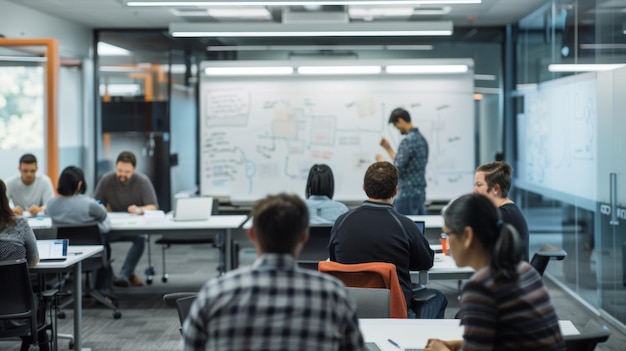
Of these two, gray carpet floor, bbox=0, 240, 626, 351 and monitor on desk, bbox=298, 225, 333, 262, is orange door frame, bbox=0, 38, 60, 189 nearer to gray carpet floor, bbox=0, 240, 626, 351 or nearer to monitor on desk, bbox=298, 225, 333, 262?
gray carpet floor, bbox=0, 240, 626, 351

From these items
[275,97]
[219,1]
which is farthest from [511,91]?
[219,1]

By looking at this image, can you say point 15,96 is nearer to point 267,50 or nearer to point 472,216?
point 267,50

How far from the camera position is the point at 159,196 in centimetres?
1041

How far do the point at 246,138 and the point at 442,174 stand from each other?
2310mm

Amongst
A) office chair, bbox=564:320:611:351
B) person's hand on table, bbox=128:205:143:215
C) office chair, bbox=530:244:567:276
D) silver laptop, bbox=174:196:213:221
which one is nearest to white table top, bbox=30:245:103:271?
silver laptop, bbox=174:196:213:221

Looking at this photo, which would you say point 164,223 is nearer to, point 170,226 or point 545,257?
point 170,226

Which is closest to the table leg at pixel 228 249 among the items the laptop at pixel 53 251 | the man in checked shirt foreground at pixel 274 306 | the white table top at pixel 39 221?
the white table top at pixel 39 221

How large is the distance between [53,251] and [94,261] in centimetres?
139

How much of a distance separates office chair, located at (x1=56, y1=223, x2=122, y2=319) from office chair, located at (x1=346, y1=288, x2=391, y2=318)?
3257mm

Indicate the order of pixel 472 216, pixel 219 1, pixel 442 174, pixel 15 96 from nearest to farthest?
pixel 472 216 → pixel 219 1 → pixel 15 96 → pixel 442 174

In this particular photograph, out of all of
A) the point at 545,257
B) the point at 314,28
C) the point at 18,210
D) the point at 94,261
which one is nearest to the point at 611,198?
the point at 545,257

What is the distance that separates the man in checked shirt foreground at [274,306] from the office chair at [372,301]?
1283 mm

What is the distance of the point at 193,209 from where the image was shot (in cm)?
694

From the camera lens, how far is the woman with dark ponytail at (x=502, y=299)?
7.04ft
